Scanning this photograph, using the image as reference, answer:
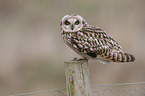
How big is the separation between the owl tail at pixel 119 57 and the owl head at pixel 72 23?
0.30 meters

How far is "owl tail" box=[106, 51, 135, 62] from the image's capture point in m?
1.40

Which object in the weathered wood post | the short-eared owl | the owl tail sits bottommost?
the weathered wood post

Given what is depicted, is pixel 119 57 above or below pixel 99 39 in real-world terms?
below

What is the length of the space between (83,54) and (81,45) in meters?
0.10

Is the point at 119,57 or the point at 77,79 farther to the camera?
the point at 119,57

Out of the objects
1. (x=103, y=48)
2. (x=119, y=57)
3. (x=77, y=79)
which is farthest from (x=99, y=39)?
(x=77, y=79)

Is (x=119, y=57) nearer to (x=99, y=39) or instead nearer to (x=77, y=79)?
(x=99, y=39)

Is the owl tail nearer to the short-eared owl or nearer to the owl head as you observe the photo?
the short-eared owl

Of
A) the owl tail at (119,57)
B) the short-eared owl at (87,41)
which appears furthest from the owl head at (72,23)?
the owl tail at (119,57)

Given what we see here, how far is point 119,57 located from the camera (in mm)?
1408

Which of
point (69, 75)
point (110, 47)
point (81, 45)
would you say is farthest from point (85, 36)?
point (69, 75)

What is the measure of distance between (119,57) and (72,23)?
412 mm

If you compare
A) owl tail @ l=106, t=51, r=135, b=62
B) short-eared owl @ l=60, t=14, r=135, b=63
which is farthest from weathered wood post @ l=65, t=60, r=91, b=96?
owl tail @ l=106, t=51, r=135, b=62

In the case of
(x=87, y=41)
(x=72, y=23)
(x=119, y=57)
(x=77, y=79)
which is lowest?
(x=77, y=79)
